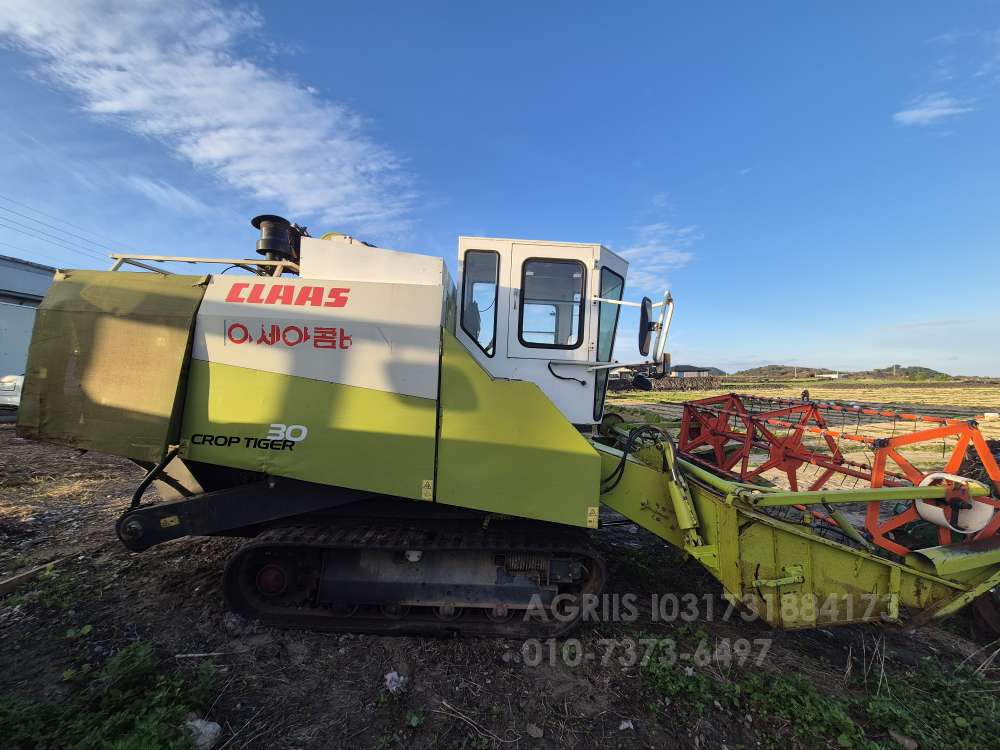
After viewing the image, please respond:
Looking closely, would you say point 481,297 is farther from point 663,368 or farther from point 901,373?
point 901,373

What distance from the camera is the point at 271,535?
10.9ft

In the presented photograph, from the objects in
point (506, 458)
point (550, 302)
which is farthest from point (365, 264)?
point (506, 458)

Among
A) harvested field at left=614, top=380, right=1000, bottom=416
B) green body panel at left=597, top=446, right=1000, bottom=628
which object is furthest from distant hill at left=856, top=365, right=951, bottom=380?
green body panel at left=597, top=446, right=1000, bottom=628

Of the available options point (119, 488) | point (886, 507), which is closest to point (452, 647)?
point (119, 488)

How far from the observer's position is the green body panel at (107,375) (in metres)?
3.02

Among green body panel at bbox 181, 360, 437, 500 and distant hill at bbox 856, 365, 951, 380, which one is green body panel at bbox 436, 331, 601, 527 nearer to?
green body panel at bbox 181, 360, 437, 500

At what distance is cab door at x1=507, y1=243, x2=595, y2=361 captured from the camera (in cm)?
384

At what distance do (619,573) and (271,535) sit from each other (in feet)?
10.9

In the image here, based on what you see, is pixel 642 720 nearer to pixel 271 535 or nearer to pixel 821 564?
pixel 821 564

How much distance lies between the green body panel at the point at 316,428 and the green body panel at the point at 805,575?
7.15ft

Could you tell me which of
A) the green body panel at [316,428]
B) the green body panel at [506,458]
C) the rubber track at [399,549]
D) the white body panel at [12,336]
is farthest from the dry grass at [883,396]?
the white body panel at [12,336]

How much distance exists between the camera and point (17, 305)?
1758 centimetres

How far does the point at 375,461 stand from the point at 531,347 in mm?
1697

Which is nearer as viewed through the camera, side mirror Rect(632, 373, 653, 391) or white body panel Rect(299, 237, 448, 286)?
white body panel Rect(299, 237, 448, 286)
